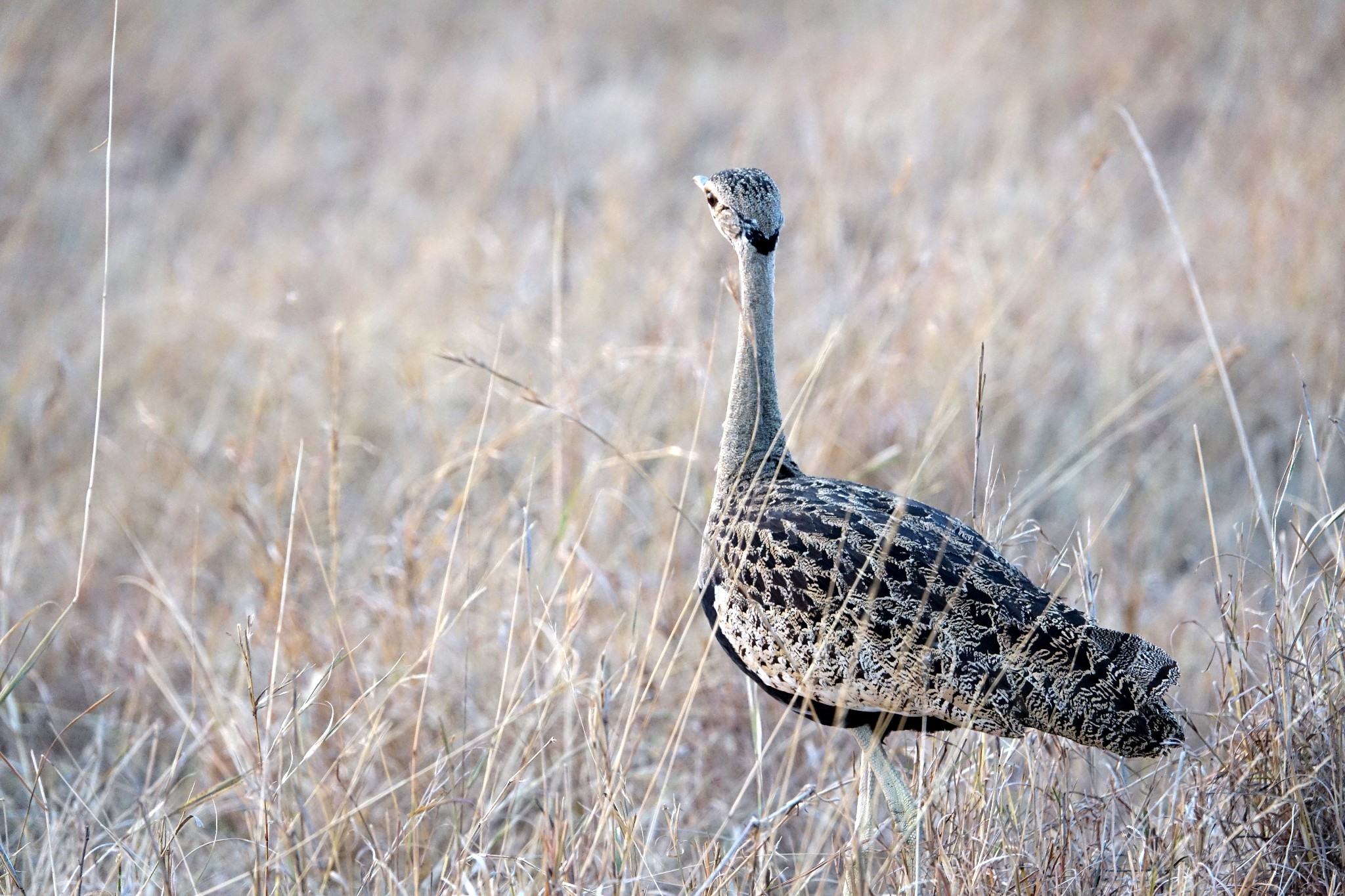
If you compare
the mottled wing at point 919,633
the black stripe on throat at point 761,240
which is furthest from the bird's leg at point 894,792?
the black stripe on throat at point 761,240

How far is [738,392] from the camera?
2.52 m

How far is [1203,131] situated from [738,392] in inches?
211

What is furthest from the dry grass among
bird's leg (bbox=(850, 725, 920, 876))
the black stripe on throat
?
the black stripe on throat

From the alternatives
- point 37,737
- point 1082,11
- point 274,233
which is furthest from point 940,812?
point 1082,11

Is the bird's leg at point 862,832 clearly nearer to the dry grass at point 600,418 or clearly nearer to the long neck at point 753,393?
the dry grass at point 600,418

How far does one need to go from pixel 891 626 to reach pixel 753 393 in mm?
647

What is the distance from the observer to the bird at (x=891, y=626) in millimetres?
2021

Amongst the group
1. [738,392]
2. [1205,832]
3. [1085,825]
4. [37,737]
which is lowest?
[37,737]

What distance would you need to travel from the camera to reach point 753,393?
2.52m

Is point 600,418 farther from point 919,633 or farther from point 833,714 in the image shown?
point 919,633

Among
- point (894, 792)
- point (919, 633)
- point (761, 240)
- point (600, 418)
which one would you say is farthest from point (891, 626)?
point (600, 418)

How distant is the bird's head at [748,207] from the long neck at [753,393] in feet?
0.12

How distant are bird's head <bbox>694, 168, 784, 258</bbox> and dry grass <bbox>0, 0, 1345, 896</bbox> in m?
0.19

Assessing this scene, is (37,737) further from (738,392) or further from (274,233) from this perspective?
(274,233)
